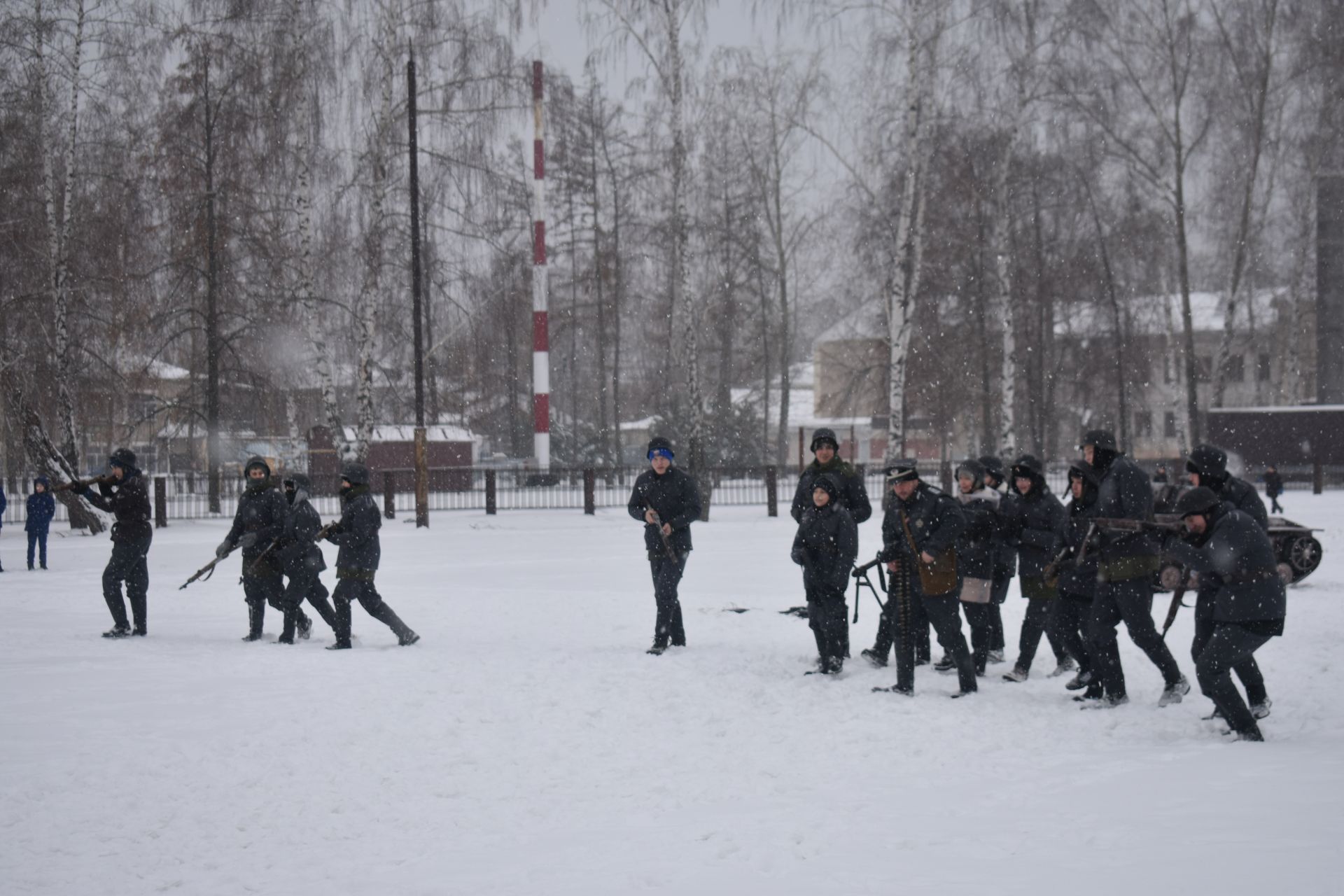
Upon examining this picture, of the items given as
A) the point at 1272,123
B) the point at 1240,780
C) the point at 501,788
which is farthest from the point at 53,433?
the point at 1272,123

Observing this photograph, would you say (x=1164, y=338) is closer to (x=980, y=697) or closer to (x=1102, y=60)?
(x=1102, y=60)

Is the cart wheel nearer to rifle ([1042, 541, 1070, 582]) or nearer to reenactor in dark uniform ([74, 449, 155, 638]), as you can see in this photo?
rifle ([1042, 541, 1070, 582])

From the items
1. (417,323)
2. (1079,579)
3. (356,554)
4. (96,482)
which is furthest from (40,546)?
(1079,579)

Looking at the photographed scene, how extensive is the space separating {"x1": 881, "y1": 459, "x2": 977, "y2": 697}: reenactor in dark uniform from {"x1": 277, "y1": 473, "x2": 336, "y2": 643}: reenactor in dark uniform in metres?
4.58

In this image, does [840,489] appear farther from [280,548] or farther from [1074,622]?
[280,548]

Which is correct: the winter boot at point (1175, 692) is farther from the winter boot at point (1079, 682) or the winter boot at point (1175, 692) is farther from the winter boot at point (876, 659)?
the winter boot at point (876, 659)

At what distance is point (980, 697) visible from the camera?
7.68 m

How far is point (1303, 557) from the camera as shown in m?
12.9

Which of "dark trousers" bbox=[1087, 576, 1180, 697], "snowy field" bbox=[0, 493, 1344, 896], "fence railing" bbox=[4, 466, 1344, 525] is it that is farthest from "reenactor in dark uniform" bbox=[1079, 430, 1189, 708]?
"fence railing" bbox=[4, 466, 1344, 525]

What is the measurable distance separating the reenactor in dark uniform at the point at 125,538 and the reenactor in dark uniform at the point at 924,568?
20.7 feet

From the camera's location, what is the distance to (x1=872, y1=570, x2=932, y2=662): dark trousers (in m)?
7.80

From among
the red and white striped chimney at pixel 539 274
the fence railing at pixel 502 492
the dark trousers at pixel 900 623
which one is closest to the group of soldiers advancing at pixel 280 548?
the dark trousers at pixel 900 623

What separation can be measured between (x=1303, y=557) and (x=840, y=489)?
7266 millimetres

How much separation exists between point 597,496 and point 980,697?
2077 cm
